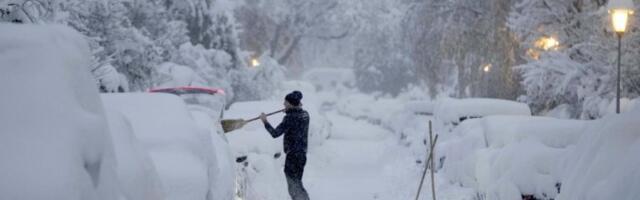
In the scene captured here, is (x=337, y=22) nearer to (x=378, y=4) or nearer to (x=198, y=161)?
(x=378, y=4)

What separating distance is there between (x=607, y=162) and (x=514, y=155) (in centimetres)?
379

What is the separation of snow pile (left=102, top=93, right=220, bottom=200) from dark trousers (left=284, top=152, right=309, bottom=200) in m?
2.21

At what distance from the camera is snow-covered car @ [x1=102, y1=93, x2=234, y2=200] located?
14.9 feet

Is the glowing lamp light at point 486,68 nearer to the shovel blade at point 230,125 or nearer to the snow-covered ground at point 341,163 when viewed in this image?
the snow-covered ground at point 341,163

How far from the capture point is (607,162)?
10.4ft

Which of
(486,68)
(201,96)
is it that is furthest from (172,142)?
(486,68)

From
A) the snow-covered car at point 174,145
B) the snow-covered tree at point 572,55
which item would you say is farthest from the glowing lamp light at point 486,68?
the snow-covered car at point 174,145

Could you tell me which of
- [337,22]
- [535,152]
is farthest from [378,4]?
[535,152]

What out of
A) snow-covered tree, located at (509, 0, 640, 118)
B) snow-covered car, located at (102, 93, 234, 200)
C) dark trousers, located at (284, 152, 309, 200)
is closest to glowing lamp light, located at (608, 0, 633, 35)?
snow-covered tree, located at (509, 0, 640, 118)

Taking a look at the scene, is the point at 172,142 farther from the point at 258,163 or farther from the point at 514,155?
the point at 258,163

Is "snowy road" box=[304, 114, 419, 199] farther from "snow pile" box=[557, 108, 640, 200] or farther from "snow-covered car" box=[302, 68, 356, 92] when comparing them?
"snow-covered car" box=[302, 68, 356, 92]

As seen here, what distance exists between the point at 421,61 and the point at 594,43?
37.1ft

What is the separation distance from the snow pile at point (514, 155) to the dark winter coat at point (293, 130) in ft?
6.62

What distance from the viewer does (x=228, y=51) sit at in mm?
23531
